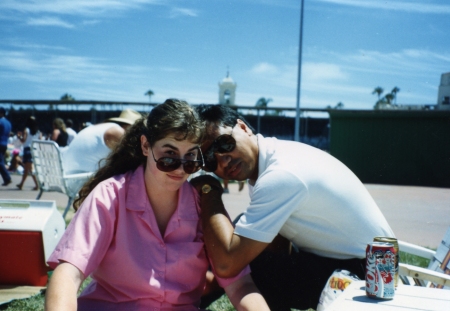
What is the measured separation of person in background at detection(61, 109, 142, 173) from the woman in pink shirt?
3556 mm

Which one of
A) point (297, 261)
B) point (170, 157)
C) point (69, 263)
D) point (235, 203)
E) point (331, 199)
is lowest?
point (235, 203)

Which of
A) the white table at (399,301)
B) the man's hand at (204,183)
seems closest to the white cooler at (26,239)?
the man's hand at (204,183)

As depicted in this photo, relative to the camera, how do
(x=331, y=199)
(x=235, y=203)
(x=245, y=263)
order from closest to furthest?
(x=245, y=263)
(x=331, y=199)
(x=235, y=203)

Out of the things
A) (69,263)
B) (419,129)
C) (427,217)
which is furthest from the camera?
(419,129)

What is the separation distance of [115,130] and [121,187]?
3.71 meters

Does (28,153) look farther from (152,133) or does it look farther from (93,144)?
(152,133)

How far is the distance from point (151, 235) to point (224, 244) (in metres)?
0.33

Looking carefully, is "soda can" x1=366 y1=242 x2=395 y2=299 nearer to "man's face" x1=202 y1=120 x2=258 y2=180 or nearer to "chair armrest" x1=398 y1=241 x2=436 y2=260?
"man's face" x1=202 y1=120 x2=258 y2=180

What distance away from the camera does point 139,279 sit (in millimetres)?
2104

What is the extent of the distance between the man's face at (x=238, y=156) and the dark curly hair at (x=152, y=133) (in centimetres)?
48

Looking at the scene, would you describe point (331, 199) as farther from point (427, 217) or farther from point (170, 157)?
point (427, 217)

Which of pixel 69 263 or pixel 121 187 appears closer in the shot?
pixel 69 263

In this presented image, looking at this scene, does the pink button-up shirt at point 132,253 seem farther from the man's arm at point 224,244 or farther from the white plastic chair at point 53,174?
the white plastic chair at point 53,174

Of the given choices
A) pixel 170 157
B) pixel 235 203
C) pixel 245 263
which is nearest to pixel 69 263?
pixel 170 157
